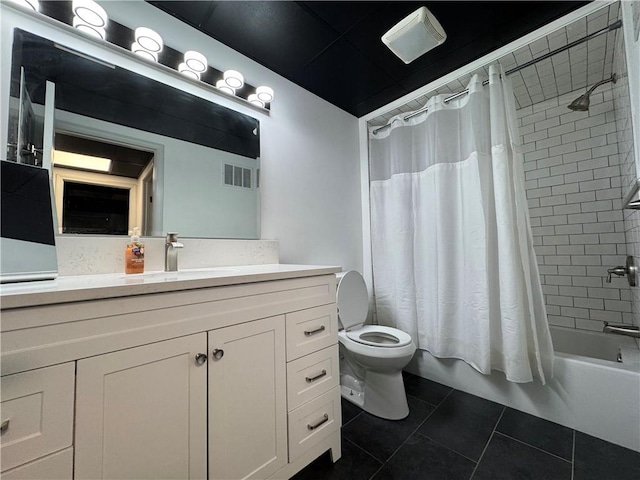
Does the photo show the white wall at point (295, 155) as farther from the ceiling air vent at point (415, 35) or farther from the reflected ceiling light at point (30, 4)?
the ceiling air vent at point (415, 35)

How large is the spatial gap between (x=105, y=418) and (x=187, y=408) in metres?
0.20

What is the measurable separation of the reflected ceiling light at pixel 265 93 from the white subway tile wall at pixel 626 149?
6.54ft

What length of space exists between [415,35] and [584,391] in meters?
2.09

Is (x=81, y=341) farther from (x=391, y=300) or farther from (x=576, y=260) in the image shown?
(x=576, y=260)

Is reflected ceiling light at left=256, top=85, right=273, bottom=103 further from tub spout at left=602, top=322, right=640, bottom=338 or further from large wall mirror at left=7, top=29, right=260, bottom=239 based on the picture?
tub spout at left=602, top=322, right=640, bottom=338

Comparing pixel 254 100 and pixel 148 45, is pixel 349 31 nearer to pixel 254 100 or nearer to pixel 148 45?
pixel 254 100

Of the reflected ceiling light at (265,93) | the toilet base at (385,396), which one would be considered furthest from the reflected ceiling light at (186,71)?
the toilet base at (385,396)

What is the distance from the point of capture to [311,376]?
111cm

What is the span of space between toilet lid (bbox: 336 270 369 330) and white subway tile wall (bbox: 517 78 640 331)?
1635 millimetres

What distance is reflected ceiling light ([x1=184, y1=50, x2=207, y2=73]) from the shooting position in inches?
53.6

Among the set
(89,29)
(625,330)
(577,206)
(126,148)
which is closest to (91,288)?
(126,148)

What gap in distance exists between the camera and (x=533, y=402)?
1480mm

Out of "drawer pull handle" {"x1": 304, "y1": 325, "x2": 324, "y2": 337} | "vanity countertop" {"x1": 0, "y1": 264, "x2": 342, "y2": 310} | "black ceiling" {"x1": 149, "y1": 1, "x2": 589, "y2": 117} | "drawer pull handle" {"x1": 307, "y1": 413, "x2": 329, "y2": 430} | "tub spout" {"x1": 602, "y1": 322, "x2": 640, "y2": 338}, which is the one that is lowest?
"drawer pull handle" {"x1": 307, "y1": 413, "x2": 329, "y2": 430}

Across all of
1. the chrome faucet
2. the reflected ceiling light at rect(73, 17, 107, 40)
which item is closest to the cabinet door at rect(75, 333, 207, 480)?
the chrome faucet
